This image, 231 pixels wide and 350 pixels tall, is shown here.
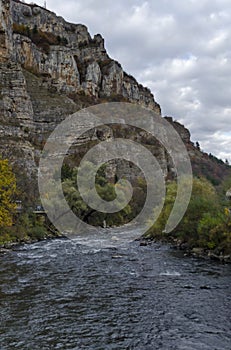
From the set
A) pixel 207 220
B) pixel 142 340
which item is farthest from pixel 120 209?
pixel 142 340

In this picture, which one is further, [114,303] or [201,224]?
[201,224]

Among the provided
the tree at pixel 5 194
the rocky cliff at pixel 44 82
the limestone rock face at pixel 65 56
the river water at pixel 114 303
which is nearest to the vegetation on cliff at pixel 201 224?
the river water at pixel 114 303

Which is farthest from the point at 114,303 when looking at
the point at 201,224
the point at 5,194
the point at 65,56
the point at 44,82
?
the point at 65,56

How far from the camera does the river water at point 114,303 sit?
11180mm

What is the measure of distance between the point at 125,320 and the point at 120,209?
126 ft

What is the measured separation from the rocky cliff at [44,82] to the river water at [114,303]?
21674mm

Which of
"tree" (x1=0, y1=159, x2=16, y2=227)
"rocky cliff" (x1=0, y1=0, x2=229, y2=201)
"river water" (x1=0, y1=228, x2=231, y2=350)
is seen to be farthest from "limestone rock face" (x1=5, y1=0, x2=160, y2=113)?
"river water" (x1=0, y1=228, x2=231, y2=350)

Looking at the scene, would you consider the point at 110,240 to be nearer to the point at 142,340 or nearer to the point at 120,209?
the point at 120,209

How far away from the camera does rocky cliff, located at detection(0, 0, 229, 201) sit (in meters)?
60.8

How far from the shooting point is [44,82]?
300 ft

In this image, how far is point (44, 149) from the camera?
69.4m

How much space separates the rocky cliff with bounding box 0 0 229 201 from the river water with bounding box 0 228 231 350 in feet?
71.1

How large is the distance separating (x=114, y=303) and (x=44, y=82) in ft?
276

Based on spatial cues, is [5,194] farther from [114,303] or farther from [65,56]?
[65,56]
